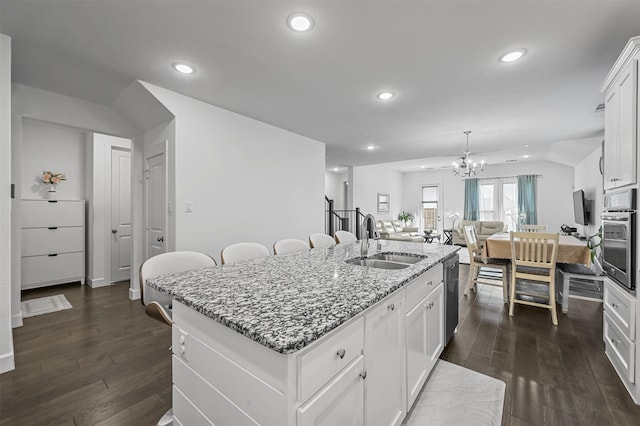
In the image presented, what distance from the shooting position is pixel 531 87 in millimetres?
2834

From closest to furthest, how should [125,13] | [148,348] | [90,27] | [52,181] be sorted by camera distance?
[125,13] → [90,27] → [148,348] → [52,181]

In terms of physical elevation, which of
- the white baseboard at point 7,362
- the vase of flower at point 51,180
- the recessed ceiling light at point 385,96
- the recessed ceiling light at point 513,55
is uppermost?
the recessed ceiling light at point 385,96

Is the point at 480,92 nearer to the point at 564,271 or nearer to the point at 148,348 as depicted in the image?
the point at 564,271

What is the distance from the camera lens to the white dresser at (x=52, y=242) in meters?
4.00

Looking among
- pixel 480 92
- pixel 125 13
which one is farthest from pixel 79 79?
pixel 480 92

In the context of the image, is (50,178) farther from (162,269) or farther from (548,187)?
(548,187)

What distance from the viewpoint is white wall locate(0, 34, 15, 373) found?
78.9 inches

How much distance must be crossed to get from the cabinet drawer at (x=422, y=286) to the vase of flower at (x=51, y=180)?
5350 mm

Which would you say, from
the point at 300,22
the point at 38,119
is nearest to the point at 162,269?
the point at 300,22

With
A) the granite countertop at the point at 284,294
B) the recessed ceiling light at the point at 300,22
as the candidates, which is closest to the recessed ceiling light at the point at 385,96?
the recessed ceiling light at the point at 300,22

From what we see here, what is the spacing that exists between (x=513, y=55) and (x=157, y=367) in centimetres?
378

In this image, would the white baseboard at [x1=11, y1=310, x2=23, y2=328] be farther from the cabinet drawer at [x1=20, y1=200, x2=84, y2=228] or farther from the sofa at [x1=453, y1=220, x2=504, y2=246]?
the sofa at [x1=453, y1=220, x2=504, y2=246]

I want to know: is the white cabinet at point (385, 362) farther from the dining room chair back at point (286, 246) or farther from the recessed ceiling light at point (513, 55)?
the recessed ceiling light at point (513, 55)

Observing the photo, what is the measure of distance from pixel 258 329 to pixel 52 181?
518cm
